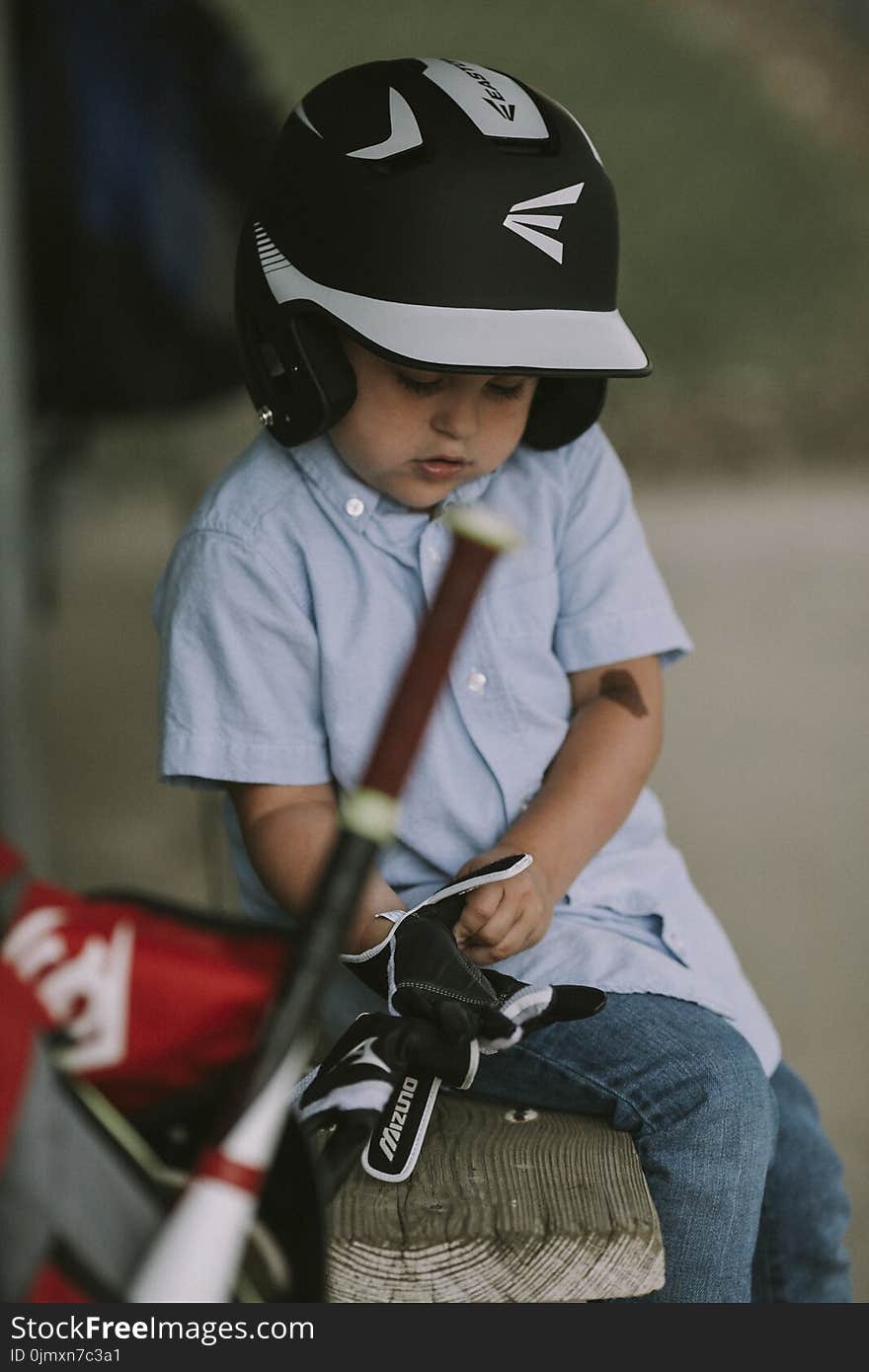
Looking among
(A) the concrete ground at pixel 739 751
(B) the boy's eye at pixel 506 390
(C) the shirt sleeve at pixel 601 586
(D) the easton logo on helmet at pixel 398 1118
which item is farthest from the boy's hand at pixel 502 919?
(A) the concrete ground at pixel 739 751

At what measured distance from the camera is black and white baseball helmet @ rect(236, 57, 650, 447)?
1.21 m

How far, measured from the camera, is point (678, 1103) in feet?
3.94

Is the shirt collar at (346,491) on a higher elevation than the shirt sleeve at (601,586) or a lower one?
higher

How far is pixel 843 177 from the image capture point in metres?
6.50

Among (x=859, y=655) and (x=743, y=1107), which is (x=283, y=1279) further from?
→ (x=859, y=655)

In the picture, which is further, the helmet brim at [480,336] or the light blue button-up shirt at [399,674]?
the light blue button-up shirt at [399,674]

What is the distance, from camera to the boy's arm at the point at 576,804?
1234 mm

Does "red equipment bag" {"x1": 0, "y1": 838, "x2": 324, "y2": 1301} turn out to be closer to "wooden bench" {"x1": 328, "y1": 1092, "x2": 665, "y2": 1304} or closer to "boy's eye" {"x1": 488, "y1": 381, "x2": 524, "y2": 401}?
"wooden bench" {"x1": 328, "y1": 1092, "x2": 665, "y2": 1304}

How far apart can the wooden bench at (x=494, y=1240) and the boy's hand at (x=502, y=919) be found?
183mm

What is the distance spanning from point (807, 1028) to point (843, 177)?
485cm

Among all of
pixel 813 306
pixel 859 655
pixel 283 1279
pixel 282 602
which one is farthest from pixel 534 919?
pixel 813 306

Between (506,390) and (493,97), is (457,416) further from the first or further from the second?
(493,97)

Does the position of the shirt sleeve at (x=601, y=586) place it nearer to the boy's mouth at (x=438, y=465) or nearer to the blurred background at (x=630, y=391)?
the boy's mouth at (x=438, y=465)

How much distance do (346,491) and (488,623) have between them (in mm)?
183
